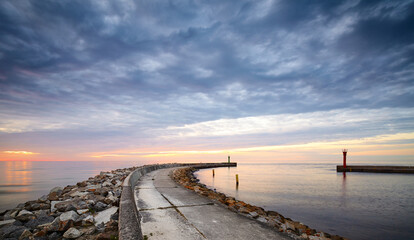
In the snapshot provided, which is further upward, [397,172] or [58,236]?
[58,236]

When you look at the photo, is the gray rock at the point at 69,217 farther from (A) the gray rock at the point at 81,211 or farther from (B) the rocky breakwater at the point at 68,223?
(A) the gray rock at the point at 81,211

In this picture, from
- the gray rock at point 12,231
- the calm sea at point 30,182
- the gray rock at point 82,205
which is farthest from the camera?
the calm sea at point 30,182

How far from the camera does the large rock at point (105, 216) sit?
394 centimetres

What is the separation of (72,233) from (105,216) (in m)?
1.03

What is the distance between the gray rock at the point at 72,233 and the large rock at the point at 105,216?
52cm

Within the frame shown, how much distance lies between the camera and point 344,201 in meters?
14.5

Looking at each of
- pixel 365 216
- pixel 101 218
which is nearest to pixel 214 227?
pixel 101 218

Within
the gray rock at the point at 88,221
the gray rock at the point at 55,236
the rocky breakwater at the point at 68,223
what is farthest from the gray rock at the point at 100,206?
the gray rock at the point at 55,236

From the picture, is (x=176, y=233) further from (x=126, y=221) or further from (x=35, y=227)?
(x=35, y=227)

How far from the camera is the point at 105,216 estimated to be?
13.8 feet

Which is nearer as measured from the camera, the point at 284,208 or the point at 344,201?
the point at 284,208

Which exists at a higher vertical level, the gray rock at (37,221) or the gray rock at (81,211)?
the gray rock at (81,211)

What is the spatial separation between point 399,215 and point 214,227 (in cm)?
1266

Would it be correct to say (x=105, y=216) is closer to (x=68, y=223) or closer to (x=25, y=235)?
(x=68, y=223)
